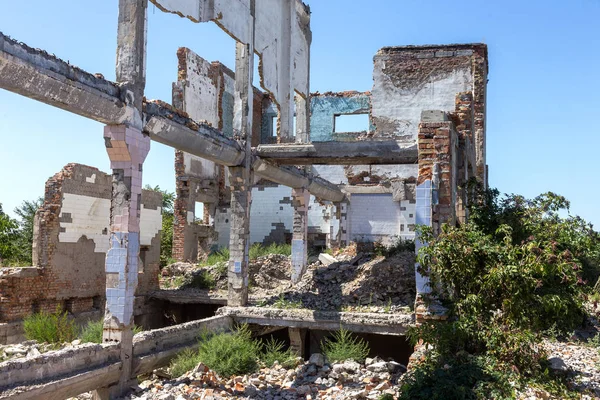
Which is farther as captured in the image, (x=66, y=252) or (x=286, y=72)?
(x=286, y=72)

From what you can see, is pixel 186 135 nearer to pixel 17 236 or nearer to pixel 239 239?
pixel 239 239

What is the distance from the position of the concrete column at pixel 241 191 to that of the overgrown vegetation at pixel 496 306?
18.0 ft

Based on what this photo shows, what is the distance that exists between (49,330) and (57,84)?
504cm

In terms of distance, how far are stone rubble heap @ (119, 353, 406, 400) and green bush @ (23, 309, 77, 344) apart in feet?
7.37

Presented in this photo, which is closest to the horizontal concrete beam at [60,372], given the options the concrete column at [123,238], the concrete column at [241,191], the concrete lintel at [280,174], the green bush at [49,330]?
the concrete column at [123,238]

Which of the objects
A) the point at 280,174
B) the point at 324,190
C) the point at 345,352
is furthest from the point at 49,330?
the point at 324,190

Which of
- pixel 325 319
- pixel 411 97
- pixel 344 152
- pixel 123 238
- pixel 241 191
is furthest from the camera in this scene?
pixel 411 97

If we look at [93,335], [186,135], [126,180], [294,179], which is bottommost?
[93,335]

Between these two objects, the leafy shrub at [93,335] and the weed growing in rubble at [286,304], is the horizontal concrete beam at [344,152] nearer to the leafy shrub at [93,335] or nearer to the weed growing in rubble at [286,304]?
the weed growing in rubble at [286,304]

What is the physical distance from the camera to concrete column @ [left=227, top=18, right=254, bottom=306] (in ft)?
41.0

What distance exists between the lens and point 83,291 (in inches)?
497

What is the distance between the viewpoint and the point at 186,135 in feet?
34.7

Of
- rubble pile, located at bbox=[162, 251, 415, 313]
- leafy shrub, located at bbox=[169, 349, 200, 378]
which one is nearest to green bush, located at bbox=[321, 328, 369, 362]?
rubble pile, located at bbox=[162, 251, 415, 313]

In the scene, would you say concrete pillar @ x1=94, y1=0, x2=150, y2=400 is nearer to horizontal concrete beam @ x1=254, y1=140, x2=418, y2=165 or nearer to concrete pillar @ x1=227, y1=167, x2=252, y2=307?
concrete pillar @ x1=227, y1=167, x2=252, y2=307
